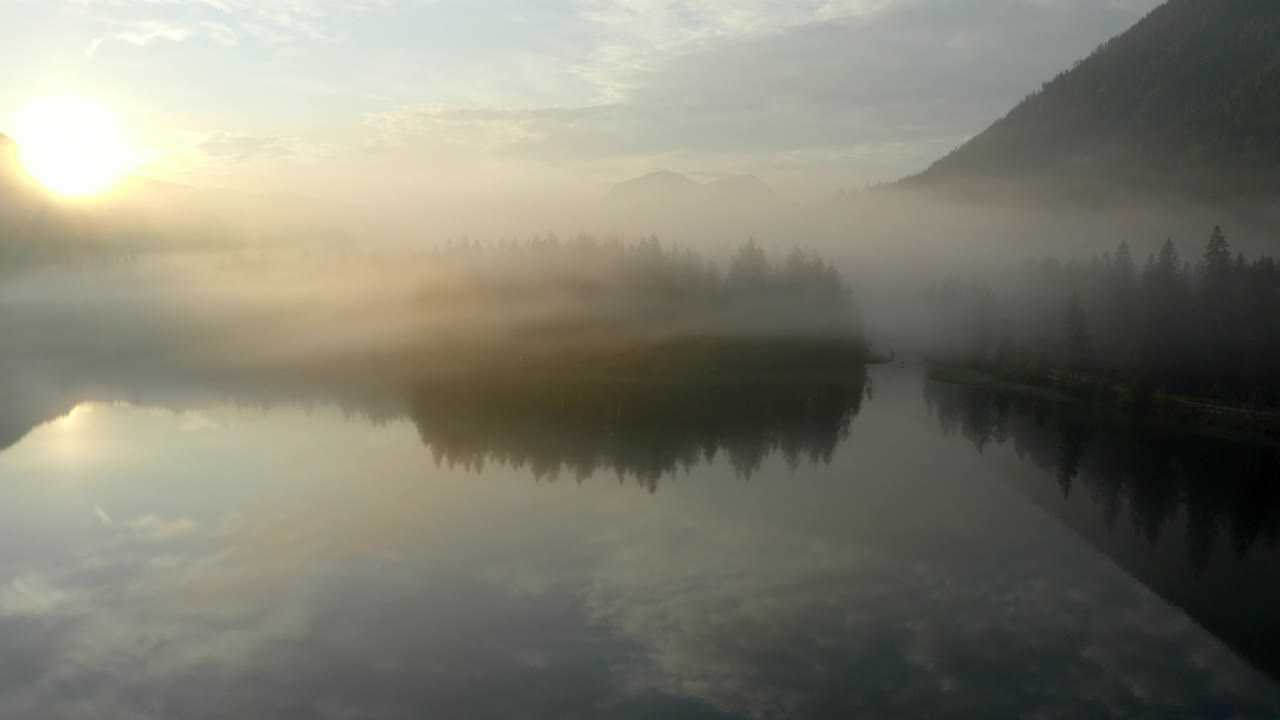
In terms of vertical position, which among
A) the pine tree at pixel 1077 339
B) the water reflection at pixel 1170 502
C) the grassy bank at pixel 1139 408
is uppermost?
the pine tree at pixel 1077 339

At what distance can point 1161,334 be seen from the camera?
7412cm

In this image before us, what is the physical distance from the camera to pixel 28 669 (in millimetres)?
27516

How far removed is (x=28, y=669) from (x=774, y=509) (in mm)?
30476

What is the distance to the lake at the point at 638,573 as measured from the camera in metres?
26.3

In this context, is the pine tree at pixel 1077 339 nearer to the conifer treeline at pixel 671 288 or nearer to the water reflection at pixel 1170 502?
the water reflection at pixel 1170 502

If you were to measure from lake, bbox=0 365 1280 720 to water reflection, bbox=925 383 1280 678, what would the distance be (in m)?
0.22

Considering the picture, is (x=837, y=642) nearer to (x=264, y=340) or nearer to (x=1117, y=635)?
(x=1117, y=635)

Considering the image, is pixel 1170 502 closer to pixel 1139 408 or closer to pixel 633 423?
pixel 1139 408

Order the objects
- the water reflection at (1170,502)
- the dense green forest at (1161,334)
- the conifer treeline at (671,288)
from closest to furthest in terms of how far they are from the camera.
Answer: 1. the water reflection at (1170,502)
2. the dense green forest at (1161,334)
3. the conifer treeline at (671,288)

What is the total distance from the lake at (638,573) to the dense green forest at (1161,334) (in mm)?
10611

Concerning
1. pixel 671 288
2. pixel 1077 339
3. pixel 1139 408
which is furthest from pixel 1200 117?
pixel 1139 408

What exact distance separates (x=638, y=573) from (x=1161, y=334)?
5823cm

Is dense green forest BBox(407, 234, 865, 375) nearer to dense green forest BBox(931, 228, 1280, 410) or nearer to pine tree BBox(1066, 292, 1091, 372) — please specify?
dense green forest BBox(931, 228, 1280, 410)

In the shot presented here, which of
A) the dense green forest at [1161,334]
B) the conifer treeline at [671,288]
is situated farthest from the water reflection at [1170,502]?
the conifer treeline at [671,288]
